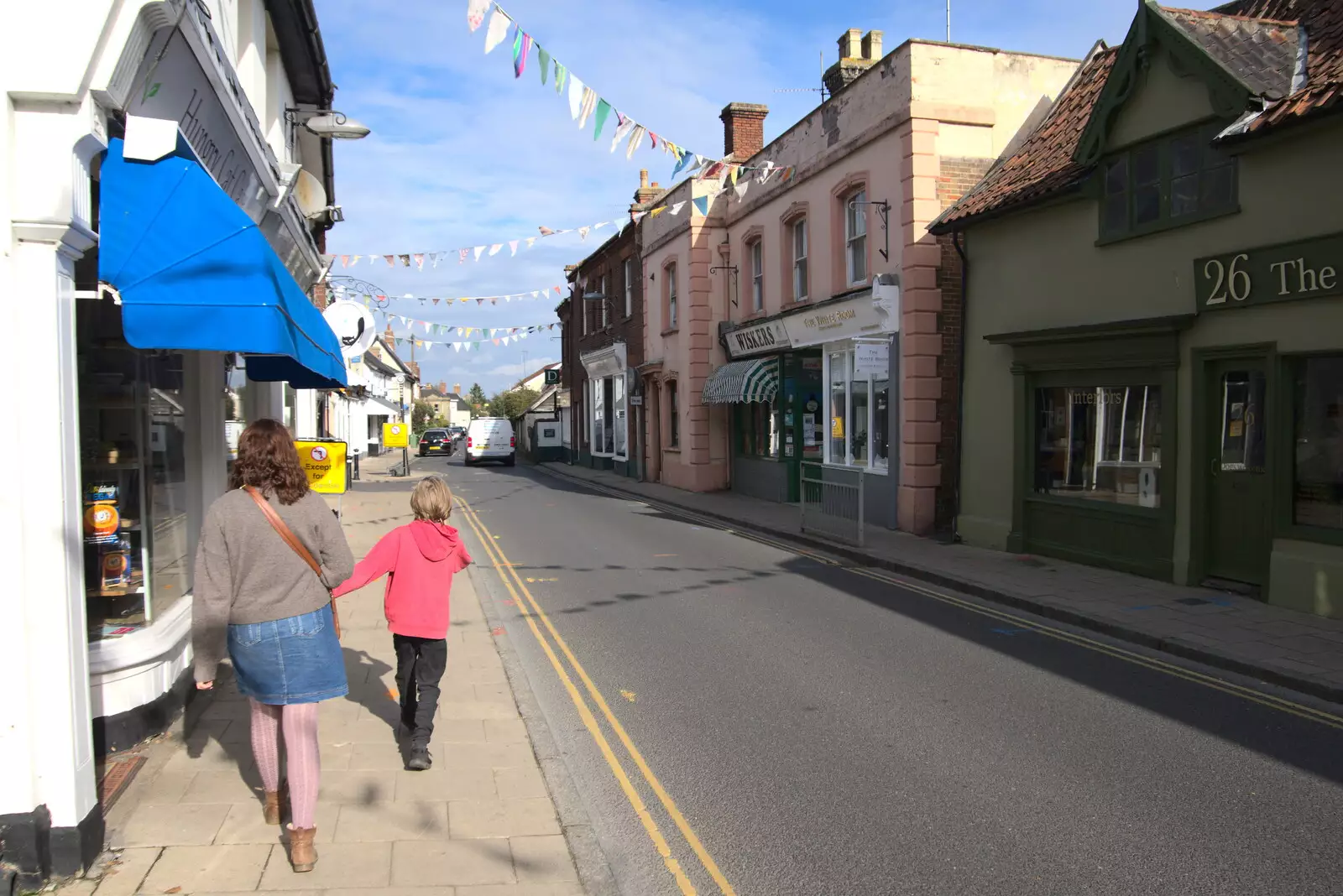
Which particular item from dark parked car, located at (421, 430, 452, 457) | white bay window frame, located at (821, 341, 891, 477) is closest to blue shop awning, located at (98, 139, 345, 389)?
white bay window frame, located at (821, 341, 891, 477)

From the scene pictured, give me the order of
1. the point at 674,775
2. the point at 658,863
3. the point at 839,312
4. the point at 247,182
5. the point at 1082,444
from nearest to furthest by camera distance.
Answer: the point at 658,863
the point at 674,775
the point at 247,182
the point at 1082,444
the point at 839,312

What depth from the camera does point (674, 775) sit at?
5188mm

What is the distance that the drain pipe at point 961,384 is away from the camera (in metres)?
13.4

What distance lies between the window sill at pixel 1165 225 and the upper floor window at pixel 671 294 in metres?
15.4

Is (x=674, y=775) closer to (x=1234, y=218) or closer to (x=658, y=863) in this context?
(x=658, y=863)

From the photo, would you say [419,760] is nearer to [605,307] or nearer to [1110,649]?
[1110,649]

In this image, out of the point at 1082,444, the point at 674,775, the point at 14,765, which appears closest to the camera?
the point at 14,765

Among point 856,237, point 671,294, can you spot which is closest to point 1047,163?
point 856,237

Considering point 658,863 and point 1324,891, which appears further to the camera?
point 658,863

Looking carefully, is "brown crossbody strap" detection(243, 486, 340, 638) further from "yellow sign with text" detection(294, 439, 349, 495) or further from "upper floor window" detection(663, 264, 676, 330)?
"upper floor window" detection(663, 264, 676, 330)

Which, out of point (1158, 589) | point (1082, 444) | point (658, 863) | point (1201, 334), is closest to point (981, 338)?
point (1082, 444)

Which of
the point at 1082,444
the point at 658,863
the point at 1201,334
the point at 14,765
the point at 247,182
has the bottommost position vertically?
the point at 658,863

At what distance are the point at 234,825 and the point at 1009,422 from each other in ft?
34.9

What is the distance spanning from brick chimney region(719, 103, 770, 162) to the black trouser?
2079 centimetres
